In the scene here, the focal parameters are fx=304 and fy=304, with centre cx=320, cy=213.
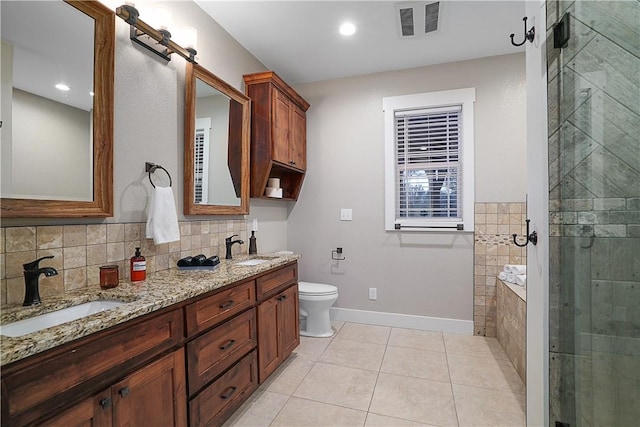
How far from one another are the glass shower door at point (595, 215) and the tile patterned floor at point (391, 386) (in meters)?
0.73

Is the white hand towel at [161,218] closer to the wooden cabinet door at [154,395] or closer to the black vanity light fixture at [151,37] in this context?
the wooden cabinet door at [154,395]

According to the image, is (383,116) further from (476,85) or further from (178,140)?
(178,140)

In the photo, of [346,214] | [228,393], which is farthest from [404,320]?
[228,393]

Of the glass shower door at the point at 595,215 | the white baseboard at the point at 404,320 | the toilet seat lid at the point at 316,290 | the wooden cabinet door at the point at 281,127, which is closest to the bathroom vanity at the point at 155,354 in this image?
the toilet seat lid at the point at 316,290

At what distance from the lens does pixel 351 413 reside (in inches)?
72.2

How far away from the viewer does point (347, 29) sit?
2492 millimetres

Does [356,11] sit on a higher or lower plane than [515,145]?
higher

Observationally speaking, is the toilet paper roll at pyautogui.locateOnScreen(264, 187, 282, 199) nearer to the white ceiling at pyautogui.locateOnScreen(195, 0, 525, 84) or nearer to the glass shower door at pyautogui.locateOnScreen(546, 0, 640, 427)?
the white ceiling at pyautogui.locateOnScreen(195, 0, 525, 84)

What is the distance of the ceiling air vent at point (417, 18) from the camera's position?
2189 mm

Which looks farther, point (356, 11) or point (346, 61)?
point (346, 61)

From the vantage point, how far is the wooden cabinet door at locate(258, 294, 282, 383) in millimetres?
1987

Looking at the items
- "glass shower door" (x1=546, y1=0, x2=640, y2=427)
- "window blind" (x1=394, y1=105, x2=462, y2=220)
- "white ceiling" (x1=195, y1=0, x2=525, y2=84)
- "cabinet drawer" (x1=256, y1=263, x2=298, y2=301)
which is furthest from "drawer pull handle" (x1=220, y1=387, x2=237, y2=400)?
"white ceiling" (x1=195, y1=0, x2=525, y2=84)

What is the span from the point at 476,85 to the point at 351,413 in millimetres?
3008

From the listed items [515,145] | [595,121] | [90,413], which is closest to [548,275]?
[595,121]
